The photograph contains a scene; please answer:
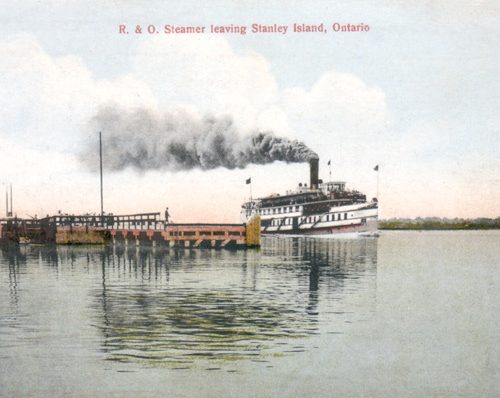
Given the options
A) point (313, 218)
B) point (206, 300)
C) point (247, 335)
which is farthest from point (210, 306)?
point (313, 218)

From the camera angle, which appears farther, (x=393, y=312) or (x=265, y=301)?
(x=265, y=301)

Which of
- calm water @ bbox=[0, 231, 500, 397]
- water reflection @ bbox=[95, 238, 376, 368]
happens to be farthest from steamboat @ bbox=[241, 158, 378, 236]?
calm water @ bbox=[0, 231, 500, 397]

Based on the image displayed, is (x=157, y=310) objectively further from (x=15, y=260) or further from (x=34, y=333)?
(x=15, y=260)

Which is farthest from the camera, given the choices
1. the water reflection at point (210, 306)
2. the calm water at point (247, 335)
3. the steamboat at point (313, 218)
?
the steamboat at point (313, 218)

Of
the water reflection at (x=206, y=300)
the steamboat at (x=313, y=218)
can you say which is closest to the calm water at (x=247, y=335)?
the water reflection at (x=206, y=300)

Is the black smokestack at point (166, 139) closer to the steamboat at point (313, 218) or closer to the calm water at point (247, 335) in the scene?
the calm water at point (247, 335)

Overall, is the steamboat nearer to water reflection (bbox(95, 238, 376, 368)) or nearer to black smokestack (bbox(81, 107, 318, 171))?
water reflection (bbox(95, 238, 376, 368))

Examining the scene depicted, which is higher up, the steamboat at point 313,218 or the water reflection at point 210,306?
the steamboat at point 313,218

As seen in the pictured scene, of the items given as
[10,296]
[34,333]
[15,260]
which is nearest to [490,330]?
[34,333]
